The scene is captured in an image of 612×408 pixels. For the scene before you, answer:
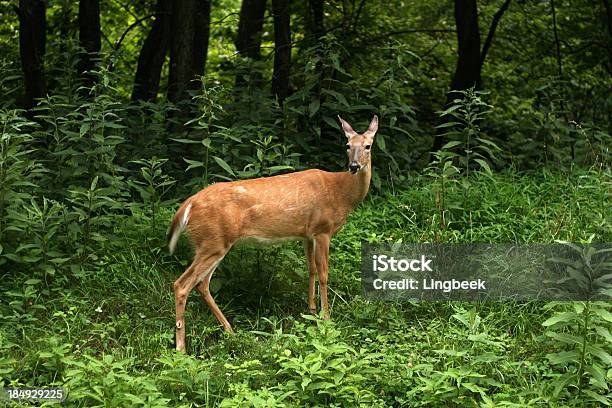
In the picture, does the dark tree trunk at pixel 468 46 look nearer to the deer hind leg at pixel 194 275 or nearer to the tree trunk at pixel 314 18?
the tree trunk at pixel 314 18

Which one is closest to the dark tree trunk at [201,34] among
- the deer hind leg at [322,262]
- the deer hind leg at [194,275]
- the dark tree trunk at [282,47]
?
the dark tree trunk at [282,47]

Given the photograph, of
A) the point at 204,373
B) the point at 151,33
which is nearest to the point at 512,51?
the point at 151,33

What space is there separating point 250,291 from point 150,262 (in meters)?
0.91

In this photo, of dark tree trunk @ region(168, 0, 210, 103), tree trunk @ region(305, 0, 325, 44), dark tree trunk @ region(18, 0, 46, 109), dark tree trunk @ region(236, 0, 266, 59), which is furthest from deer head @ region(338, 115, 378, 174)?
dark tree trunk @ region(236, 0, 266, 59)

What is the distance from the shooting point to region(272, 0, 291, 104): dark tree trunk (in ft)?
33.8

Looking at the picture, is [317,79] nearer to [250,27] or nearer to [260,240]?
[260,240]

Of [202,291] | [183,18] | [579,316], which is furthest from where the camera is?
[183,18]

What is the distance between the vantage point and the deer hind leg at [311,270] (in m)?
6.71

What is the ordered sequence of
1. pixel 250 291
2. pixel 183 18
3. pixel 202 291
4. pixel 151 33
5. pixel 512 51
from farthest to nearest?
pixel 512 51
pixel 151 33
pixel 183 18
pixel 250 291
pixel 202 291

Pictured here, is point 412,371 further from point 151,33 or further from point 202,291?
point 151,33

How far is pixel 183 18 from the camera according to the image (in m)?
10.1

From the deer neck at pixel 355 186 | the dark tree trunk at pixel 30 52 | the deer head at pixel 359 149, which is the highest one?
the dark tree trunk at pixel 30 52

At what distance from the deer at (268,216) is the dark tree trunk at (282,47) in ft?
11.7

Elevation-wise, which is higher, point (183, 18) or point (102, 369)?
point (183, 18)
